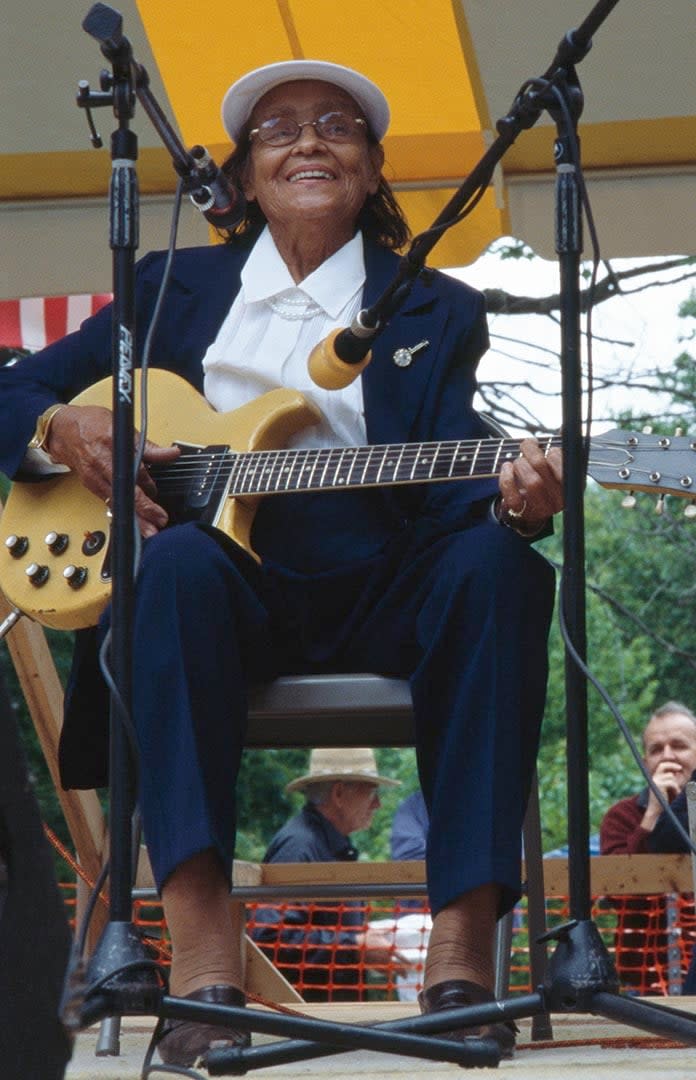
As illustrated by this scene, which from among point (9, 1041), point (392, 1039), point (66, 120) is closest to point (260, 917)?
point (66, 120)

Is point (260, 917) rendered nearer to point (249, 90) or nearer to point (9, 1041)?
point (249, 90)

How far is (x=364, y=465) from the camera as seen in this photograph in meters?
2.58

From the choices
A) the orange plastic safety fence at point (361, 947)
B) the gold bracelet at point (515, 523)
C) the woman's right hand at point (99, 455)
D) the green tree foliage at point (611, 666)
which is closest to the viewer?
the gold bracelet at point (515, 523)

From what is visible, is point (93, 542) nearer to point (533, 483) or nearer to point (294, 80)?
point (533, 483)

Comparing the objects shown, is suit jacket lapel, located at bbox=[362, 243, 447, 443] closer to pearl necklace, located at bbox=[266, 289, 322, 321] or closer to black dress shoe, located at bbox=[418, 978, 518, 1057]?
pearl necklace, located at bbox=[266, 289, 322, 321]

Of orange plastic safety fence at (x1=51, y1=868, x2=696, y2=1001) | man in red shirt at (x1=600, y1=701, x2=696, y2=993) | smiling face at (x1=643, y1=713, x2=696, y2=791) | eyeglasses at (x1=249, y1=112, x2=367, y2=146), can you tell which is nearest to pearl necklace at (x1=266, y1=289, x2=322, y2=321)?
eyeglasses at (x1=249, y1=112, x2=367, y2=146)

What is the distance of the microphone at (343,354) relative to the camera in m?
2.06

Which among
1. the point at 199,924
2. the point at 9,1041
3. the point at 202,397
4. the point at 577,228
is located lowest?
the point at 9,1041

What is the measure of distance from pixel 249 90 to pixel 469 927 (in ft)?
5.02

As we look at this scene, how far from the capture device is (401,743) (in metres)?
2.71

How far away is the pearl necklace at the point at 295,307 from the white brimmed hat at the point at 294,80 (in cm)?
34

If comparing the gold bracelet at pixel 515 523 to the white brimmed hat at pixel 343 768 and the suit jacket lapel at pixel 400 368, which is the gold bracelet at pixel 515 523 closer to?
the suit jacket lapel at pixel 400 368

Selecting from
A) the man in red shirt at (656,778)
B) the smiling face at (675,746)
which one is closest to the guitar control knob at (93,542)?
the man in red shirt at (656,778)

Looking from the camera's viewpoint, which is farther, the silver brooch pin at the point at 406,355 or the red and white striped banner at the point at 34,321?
the red and white striped banner at the point at 34,321
